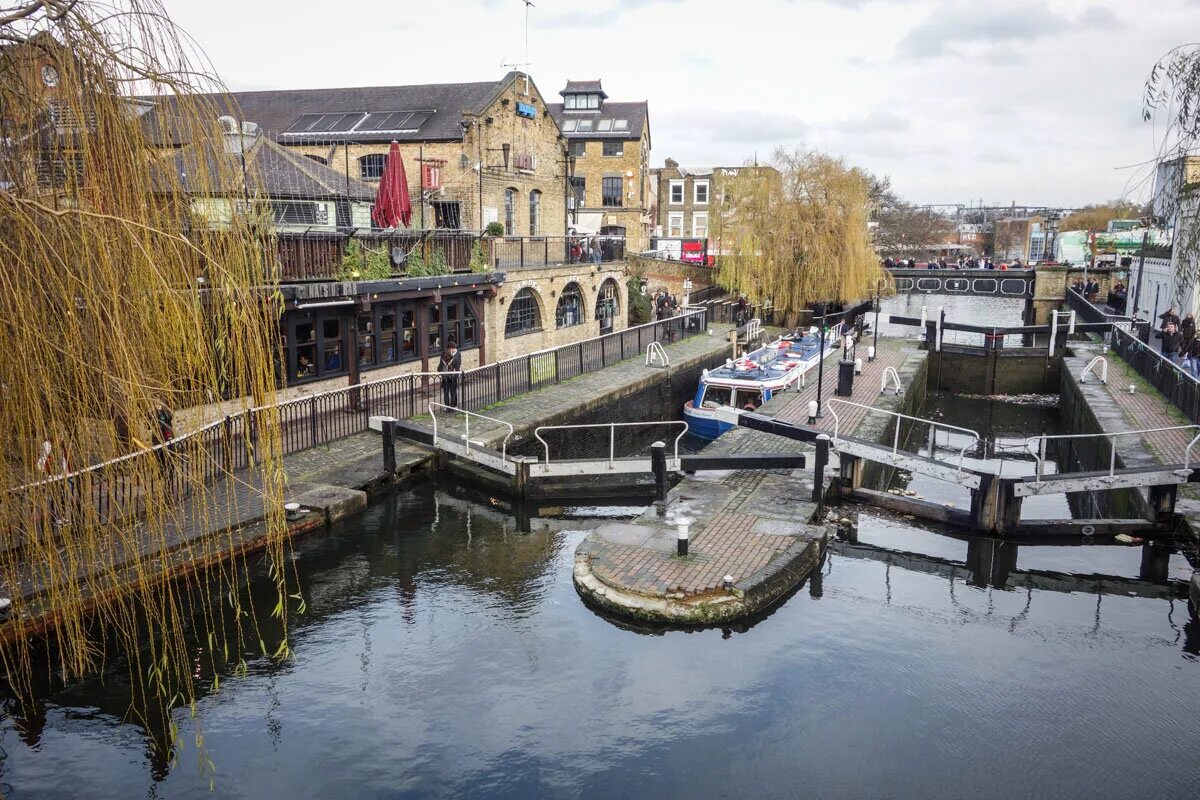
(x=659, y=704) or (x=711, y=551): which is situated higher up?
(x=711, y=551)

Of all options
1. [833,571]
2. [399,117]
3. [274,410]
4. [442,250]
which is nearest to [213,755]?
[274,410]

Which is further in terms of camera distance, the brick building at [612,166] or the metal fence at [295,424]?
the brick building at [612,166]

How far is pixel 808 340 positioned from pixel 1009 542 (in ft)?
48.3

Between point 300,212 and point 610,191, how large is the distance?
35.3 metres

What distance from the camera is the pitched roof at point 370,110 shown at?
28.2 meters

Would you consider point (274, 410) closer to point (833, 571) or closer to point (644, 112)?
point (833, 571)

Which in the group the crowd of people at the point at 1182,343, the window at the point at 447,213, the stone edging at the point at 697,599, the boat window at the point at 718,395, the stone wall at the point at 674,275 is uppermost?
the window at the point at 447,213

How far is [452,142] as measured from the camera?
27.1 metres

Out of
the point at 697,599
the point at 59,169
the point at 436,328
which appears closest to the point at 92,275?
the point at 59,169

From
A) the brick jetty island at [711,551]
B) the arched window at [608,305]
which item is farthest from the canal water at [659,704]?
the arched window at [608,305]

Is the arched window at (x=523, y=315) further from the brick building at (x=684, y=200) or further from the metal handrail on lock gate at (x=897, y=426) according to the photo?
the brick building at (x=684, y=200)

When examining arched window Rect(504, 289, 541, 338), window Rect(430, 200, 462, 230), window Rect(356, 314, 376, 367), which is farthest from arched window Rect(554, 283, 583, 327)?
window Rect(356, 314, 376, 367)

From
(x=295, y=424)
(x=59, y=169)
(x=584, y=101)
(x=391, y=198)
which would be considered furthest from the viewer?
(x=584, y=101)

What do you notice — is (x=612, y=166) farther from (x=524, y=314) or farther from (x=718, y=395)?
(x=718, y=395)
